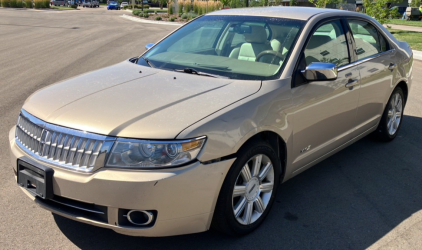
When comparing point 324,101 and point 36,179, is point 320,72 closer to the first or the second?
point 324,101

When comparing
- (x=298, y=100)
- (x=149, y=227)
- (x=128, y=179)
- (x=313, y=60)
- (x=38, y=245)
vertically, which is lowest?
(x=38, y=245)

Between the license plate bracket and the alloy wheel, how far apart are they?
1.31 m

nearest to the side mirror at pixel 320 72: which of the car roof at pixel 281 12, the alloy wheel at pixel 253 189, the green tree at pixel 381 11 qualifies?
the car roof at pixel 281 12

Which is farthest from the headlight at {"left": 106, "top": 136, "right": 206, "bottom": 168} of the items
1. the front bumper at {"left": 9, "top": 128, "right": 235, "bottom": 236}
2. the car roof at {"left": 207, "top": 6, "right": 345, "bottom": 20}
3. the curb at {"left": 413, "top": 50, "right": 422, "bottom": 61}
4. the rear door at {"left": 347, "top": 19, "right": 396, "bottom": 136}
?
the curb at {"left": 413, "top": 50, "right": 422, "bottom": 61}

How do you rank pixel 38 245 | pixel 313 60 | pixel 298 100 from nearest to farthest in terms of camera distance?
pixel 38 245, pixel 298 100, pixel 313 60

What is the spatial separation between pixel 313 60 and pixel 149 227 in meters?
2.33

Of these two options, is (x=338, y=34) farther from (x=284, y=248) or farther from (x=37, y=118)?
(x=37, y=118)

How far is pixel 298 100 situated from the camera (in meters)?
3.99

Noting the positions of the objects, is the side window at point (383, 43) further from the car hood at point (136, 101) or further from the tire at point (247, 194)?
the tire at point (247, 194)

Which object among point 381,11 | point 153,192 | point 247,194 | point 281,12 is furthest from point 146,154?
point 381,11

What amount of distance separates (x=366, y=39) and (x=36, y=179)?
3945 millimetres

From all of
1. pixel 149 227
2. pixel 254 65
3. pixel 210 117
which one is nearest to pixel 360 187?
pixel 254 65

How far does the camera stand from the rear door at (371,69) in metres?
5.02

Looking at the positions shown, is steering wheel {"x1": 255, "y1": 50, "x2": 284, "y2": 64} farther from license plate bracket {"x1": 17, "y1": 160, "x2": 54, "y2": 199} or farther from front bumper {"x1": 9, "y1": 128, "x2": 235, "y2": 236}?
license plate bracket {"x1": 17, "y1": 160, "x2": 54, "y2": 199}
